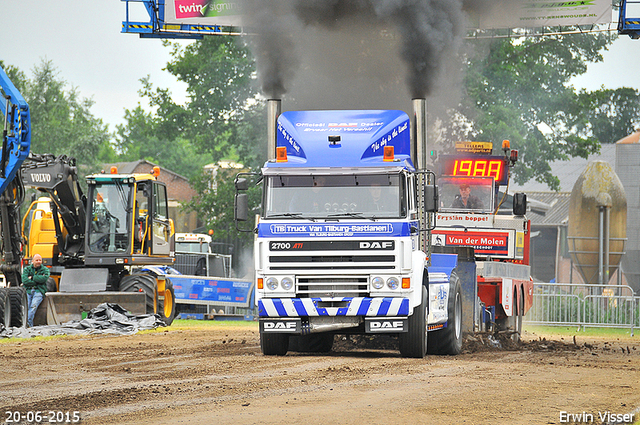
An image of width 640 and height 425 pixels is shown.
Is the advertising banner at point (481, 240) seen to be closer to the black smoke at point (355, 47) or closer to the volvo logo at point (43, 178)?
the black smoke at point (355, 47)

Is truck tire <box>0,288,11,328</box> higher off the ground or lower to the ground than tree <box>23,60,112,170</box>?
lower

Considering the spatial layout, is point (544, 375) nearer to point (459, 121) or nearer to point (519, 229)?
point (519, 229)

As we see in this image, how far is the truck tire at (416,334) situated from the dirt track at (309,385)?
0.77 ft

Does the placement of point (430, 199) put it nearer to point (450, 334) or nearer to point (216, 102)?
point (450, 334)

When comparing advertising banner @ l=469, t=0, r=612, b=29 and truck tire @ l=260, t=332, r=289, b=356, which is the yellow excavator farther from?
advertising banner @ l=469, t=0, r=612, b=29

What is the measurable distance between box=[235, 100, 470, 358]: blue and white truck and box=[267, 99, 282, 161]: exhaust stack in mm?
689

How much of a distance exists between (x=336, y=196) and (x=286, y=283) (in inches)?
55.9

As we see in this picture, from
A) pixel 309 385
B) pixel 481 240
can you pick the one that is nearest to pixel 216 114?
pixel 481 240

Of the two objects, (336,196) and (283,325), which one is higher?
(336,196)

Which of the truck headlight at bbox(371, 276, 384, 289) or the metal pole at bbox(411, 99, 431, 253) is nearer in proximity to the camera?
the truck headlight at bbox(371, 276, 384, 289)

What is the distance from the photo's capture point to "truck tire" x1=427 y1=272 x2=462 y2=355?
1461 centimetres

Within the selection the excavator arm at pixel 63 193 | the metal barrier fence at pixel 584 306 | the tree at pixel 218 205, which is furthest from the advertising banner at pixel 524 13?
the tree at pixel 218 205

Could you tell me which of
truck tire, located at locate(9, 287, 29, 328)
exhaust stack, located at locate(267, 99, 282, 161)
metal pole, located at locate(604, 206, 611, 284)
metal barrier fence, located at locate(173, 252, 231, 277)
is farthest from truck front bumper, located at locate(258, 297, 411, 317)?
metal pole, located at locate(604, 206, 611, 284)

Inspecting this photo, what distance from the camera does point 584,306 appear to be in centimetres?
2642
